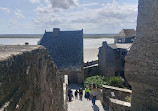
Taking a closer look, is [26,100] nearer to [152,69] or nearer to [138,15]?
[152,69]

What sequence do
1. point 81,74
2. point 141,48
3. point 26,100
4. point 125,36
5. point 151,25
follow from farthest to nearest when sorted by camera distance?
point 125,36, point 81,74, point 141,48, point 151,25, point 26,100

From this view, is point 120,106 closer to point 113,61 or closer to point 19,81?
point 19,81

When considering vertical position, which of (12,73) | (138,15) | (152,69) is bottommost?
(152,69)

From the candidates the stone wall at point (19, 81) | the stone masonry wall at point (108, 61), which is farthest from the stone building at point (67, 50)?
the stone wall at point (19, 81)

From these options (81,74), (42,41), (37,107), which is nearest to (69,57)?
(81,74)

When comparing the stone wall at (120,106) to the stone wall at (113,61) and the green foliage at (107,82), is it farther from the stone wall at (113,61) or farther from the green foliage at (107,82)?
the stone wall at (113,61)

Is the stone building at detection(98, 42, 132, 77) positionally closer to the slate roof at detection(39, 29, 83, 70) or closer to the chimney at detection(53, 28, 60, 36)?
the slate roof at detection(39, 29, 83, 70)

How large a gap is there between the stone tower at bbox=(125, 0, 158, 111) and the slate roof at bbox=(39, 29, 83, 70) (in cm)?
1497

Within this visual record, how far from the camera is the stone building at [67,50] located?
22281 millimetres

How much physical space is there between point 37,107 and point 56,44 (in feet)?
79.2

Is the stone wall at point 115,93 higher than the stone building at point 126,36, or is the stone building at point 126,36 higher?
the stone building at point 126,36

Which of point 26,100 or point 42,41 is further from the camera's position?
point 42,41

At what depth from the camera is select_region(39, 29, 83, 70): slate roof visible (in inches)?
913

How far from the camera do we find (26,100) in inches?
99.6
